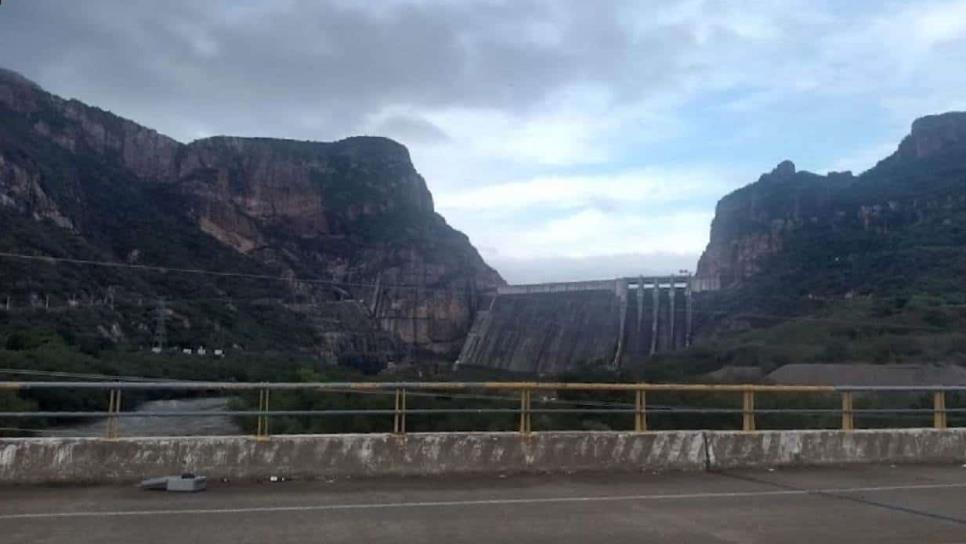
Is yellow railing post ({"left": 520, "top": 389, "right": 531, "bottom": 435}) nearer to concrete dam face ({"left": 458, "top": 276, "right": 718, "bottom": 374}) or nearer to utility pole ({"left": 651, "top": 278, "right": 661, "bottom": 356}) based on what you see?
concrete dam face ({"left": 458, "top": 276, "right": 718, "bottom": 374})

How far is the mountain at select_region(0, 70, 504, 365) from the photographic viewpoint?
192 feet

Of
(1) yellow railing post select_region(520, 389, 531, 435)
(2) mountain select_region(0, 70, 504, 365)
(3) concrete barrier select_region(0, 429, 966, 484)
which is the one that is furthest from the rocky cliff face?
(1) yellow railing post select_region(520, 389, 531, 435)

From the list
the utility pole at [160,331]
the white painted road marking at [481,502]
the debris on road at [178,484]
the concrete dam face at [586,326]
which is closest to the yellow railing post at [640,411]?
the white painted road marking at [481,502]

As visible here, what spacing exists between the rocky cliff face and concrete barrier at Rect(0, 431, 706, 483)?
7421 centimetres

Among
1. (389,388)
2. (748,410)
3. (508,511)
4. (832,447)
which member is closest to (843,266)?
(832,447)

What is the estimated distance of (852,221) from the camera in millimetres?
106625

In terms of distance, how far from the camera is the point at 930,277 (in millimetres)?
78500

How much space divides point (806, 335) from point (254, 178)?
234 ft

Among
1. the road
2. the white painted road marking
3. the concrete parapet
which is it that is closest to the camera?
the road

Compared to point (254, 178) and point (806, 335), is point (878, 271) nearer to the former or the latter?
point (806, 335)

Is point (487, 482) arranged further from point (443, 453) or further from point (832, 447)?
point (832, 447)

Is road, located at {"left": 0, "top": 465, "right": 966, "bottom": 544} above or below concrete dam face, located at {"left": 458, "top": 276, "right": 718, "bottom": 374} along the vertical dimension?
below

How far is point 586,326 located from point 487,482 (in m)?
85.3

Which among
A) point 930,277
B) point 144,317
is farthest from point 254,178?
point 930,277
